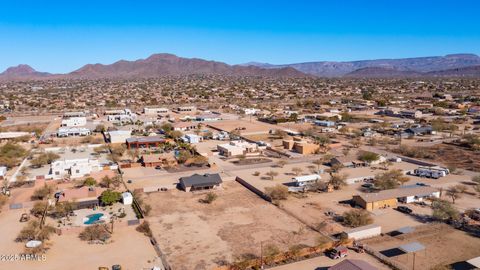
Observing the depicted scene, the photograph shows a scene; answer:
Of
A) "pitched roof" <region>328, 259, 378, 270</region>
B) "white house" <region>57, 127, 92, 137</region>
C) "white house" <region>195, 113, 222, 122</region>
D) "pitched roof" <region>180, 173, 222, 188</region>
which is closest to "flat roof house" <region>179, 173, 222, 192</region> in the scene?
"pitched roof" <region>180, 173, 222, 188</region>

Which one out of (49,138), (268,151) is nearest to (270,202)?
(268,151)

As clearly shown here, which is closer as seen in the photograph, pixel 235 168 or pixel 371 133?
pixel 235 168

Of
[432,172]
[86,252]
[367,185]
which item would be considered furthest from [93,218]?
[432,172]

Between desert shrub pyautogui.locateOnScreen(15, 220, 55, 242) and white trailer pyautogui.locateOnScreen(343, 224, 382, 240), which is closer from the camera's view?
white trailer pyautogui.locateOnScreen(343, 224, 382, 240)

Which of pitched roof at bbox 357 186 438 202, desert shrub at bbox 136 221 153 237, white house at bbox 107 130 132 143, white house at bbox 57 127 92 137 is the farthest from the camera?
white house at bbox 57 127 92 137

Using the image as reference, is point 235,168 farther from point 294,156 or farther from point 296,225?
point 296,225

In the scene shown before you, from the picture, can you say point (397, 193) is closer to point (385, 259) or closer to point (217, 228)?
point (385, 259)

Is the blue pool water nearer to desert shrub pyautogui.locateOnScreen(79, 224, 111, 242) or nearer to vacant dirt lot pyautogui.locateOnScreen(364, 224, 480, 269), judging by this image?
desert shrub pyautogui.locateOnScreen(79, 224, 111, 242)
